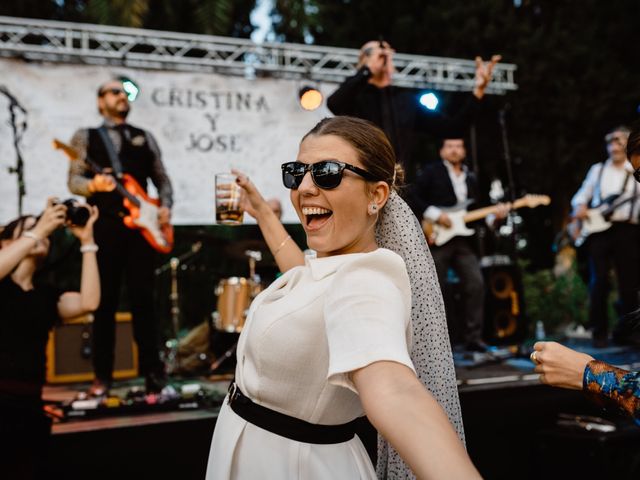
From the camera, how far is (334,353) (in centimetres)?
Answer: 114

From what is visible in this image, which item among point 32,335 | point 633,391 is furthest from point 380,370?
point 32,335

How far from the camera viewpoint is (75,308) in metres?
3.27

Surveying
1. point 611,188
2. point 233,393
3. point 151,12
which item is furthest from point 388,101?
point 151,12

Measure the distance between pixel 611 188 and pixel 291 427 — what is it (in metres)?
5.87

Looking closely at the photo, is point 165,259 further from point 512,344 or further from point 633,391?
point 633,391

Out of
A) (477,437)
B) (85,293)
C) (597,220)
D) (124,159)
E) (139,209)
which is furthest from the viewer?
(597,220)

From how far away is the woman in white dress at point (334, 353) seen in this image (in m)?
1.05

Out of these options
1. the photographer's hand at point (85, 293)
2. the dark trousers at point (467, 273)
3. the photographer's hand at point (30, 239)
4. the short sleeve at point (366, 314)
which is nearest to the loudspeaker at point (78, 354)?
the photographer's hand at point (85, 293)

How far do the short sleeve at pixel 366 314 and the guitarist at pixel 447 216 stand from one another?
4.43m

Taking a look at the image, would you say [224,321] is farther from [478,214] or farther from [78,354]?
[478,214]

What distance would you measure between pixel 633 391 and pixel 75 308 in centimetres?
257

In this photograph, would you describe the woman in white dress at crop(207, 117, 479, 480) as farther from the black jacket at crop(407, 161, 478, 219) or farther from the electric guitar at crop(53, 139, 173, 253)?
the black jacket at crop(407, 161, 478, 219)

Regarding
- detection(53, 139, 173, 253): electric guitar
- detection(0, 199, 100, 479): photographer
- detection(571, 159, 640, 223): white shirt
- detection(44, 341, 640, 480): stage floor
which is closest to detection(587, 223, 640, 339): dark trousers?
detection(571, 159, 640, 223): white shirt

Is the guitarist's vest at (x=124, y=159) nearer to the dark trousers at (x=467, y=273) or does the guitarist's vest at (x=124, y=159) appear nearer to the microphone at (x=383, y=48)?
the microphone at (x=383, y=48)
